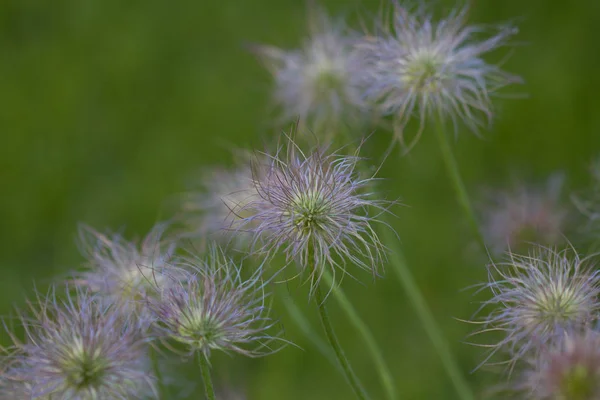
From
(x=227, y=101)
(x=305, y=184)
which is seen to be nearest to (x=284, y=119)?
(x=305, y=184)

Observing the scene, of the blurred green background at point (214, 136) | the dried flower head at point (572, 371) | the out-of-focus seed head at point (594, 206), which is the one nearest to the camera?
the dried flower head at point (572, 371)

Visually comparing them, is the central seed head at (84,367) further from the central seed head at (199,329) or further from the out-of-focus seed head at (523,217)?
the out-of-focus seed head at (523,217)

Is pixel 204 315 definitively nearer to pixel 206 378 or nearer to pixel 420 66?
pixel 206 378

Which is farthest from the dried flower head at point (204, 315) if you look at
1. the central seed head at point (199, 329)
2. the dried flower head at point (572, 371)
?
the dried flower head at point (572, 371)

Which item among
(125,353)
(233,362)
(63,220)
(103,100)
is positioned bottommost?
(125,353)

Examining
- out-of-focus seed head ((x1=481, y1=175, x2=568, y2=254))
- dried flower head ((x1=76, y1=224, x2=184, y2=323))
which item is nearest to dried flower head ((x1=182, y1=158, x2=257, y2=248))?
dried flower head ((x1=76, y1=224, x2=184, y2=323))

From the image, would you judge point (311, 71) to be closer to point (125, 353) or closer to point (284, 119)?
point (284, 119)
